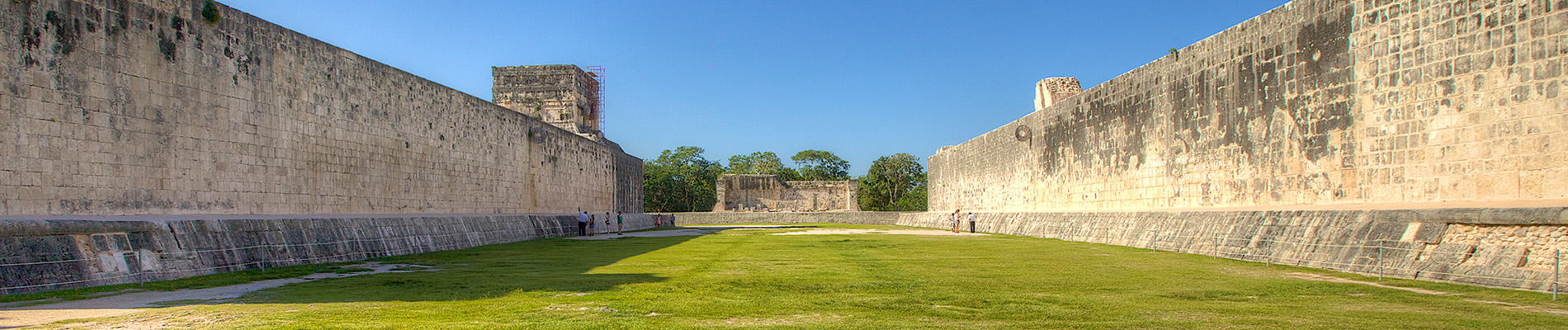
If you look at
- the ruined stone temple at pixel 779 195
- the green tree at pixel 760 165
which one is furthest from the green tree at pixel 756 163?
the ruined stone temple at pixel 779 195

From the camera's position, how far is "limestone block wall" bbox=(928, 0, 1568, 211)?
28.3 feet

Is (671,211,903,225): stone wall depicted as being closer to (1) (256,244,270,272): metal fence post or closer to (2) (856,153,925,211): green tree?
(2) (856,153,925,211): green tree

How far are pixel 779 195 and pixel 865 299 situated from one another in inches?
1629

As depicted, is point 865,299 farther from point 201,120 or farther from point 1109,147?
point 1109,147

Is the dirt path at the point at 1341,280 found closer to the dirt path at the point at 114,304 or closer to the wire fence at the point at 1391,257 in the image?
the wire fence at the point at 1391,257

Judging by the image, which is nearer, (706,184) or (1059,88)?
(1059,88)

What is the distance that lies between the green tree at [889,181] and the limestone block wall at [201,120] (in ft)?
156

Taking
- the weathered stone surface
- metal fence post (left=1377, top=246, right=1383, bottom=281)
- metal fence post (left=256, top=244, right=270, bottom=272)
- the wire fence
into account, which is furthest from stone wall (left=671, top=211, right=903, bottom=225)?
metal fence post (left=1377, top=246, right=1383, bottom=281)

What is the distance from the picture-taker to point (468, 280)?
7906mm

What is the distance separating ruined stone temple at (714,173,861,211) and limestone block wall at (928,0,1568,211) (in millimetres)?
29532

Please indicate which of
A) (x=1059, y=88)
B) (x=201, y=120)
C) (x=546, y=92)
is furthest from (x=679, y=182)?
(x=201, y=120)

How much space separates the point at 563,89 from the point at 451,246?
18.7 metres

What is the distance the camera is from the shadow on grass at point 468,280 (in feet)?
21.5

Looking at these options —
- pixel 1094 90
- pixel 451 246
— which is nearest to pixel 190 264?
pixel 451 246
